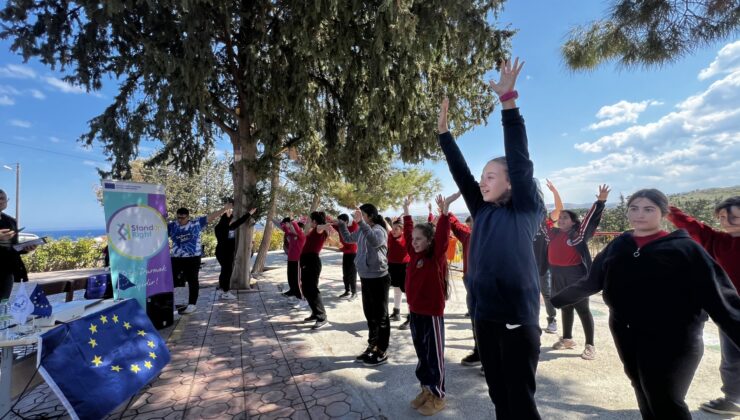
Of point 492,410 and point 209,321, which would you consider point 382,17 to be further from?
point 209,321

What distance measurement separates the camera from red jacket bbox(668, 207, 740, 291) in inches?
115

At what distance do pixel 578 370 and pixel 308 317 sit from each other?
4.14m

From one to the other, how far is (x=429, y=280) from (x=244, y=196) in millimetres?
6215

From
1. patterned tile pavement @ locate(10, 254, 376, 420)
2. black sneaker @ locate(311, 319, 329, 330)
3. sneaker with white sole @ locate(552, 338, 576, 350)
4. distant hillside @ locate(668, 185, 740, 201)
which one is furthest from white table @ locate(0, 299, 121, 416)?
distant hillside @ locate(668, 185, 740, 201)

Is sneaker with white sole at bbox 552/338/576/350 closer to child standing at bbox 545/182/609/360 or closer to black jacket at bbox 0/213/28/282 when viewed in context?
child standing at bbox 545/182/609/360

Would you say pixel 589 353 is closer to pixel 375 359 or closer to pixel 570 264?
pixel 570 264

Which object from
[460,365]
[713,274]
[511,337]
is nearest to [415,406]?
[460,365]

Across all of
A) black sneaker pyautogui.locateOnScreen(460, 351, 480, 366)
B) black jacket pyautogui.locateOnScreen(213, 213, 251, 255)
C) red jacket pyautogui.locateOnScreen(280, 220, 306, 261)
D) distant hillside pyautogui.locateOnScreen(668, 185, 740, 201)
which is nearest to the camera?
black sneaker pyautogui.locateOnScreen(460, 351, 480, 366)

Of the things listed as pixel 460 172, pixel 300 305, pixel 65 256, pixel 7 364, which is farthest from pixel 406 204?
pixel 65 256

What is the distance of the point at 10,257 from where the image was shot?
4121 mm

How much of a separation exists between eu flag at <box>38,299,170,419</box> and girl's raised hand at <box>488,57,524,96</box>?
364cm

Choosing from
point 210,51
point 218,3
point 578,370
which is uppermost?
point 218,3

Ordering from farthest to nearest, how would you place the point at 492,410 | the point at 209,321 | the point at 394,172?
the point at 394,172, the point at 209,321, the point at 492,410

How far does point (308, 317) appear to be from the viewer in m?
6.16
